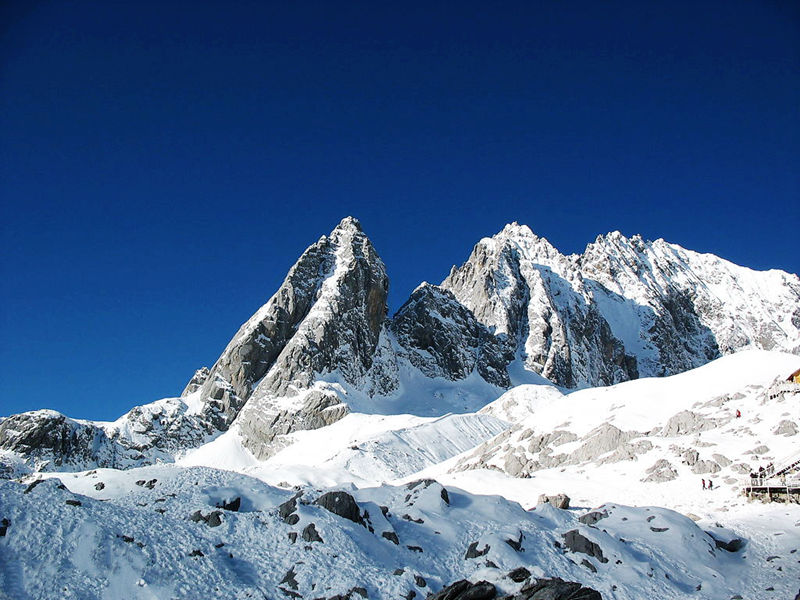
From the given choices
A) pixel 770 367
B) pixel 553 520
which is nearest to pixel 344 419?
pixel 770 367

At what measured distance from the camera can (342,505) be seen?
23016 millimetres

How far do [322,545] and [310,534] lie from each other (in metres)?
0.69

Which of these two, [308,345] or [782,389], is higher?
[308,345]

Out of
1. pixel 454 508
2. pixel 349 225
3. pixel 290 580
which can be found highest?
pixel 349 225

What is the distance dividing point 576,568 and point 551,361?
174 meters

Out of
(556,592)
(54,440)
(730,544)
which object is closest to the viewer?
(556,592)

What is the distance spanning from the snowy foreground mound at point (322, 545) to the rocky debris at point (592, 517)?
11cm

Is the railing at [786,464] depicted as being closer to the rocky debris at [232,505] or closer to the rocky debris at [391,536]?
the rocky debris at [391,536]

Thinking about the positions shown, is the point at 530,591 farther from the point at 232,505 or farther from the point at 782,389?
the point at 782,389

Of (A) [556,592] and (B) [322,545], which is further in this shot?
(B) [322,545]

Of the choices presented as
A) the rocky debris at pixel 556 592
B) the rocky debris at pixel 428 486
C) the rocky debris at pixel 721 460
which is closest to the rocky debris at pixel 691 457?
the rocky debris at pixel 721 460

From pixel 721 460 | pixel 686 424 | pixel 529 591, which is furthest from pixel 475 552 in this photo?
pixel 686 424

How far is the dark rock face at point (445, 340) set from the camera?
172 m

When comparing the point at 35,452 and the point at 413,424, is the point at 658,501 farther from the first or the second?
the point at 35,452
